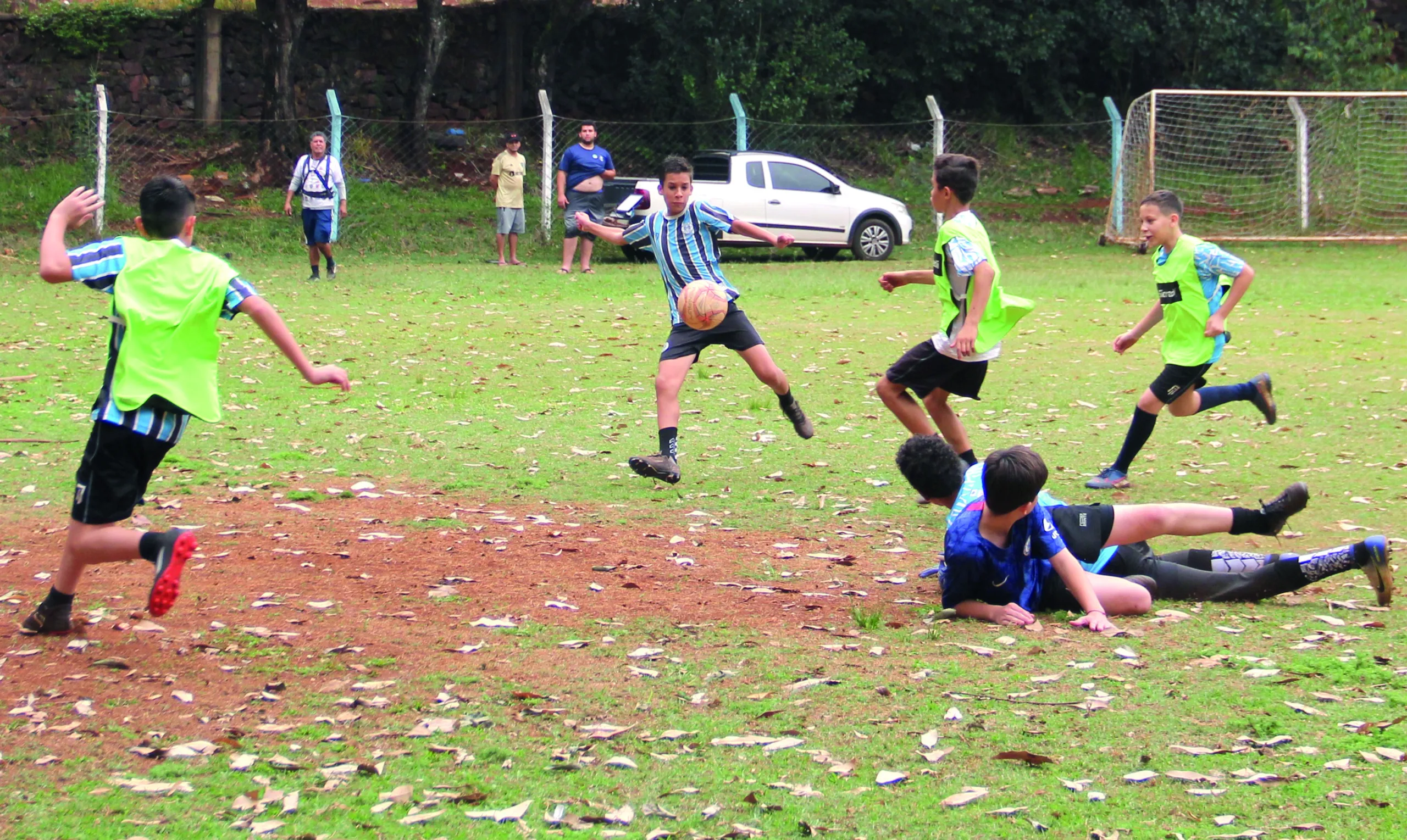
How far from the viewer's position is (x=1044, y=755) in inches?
162

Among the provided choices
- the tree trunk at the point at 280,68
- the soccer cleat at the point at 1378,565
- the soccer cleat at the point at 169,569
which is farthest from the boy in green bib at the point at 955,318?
the tree trunk at the point at 280,68

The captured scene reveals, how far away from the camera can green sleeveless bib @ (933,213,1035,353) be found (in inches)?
291

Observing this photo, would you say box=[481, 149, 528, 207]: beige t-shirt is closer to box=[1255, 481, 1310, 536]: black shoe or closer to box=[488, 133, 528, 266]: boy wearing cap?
box=[488, 133, 528, 266]: boy wearing cap

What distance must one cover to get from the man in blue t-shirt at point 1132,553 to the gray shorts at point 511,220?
15571 mm

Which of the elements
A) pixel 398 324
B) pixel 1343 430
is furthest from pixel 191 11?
pixel 1343 430

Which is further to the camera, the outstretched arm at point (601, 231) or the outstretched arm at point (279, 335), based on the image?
the outstretched arm at point (601, 231)

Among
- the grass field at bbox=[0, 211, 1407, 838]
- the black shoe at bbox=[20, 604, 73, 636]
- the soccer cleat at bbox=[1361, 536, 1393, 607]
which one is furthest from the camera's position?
the soccer cleat at bbox=[1361, 536, 1393, 607]

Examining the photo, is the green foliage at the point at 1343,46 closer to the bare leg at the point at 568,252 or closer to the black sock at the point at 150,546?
the bare leg at the point at 568,252

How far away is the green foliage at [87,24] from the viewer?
85.0ft

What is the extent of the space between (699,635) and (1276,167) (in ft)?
75.9

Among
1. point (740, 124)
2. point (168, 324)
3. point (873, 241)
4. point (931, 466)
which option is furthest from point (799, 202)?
point (168, 324)

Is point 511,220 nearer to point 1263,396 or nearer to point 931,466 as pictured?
point 1263,396

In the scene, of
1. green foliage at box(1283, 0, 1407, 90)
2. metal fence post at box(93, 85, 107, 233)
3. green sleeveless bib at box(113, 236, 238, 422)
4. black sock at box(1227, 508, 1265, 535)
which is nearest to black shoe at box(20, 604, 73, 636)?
green sleeveless bib at box(113, 236, 238, 422)

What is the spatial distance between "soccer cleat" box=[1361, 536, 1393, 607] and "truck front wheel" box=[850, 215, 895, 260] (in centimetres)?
1721
